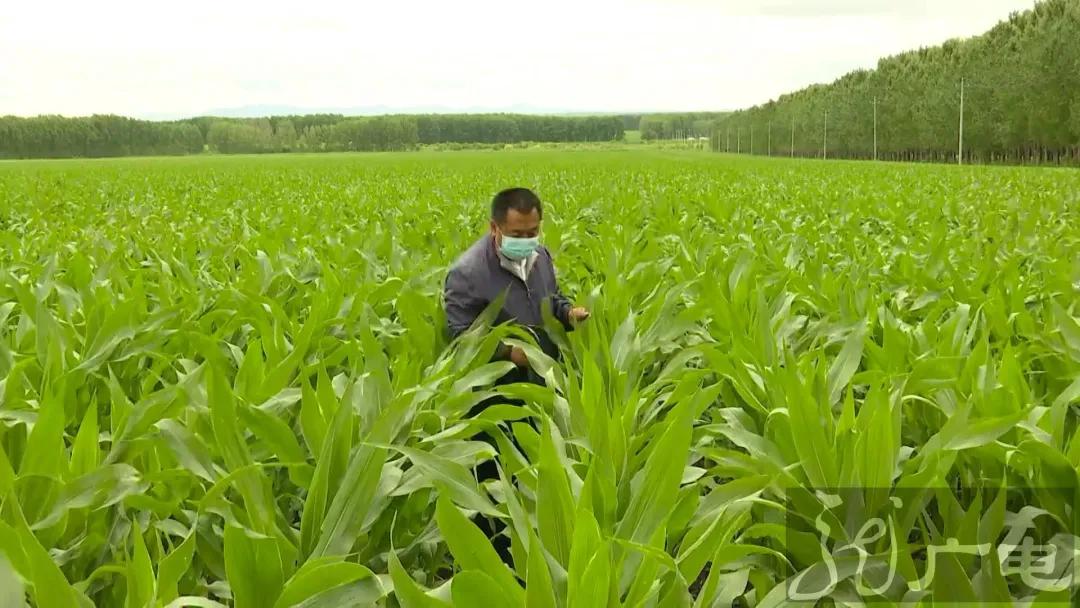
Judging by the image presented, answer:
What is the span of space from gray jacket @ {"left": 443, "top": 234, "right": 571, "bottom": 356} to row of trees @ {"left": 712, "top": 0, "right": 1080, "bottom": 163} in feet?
131

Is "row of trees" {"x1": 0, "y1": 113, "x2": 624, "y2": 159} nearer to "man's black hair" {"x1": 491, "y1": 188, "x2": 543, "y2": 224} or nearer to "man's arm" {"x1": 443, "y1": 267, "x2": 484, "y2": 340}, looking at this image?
"man's arm" {"x1": 443, "y1": 267, "x2": 484, "y2": 340}

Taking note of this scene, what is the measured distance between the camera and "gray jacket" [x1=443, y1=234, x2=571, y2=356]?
11.7ft

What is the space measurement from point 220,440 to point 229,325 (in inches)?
65.5

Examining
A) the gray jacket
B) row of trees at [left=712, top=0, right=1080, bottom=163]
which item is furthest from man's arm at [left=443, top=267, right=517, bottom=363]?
row of trees at [left=712, top=0, right=1080, bottom=163]

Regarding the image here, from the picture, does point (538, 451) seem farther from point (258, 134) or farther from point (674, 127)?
point (674, 127)

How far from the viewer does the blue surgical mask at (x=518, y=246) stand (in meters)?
3.50

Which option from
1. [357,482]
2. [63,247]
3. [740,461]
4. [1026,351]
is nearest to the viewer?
[357,482]

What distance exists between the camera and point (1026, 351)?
2.78 metres

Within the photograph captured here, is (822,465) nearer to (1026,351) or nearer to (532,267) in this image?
(1026,351)

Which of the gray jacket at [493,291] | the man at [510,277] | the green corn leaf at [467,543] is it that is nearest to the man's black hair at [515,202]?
the man at [510,277]

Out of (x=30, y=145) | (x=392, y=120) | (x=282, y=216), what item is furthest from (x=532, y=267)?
(x=392, y=120)

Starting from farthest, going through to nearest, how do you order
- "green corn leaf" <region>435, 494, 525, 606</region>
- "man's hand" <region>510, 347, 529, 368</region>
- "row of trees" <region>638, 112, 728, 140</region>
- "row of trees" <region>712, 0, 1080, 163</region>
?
"row of trees" <region>638, 112, 728, 140</region>, "row of trees" <region>712, 0, 1080, 163</region>, "man's hand" <region>510, 347, 529, 368</region>, "green corn leaf" <region>435, 494, 525, 606</region>

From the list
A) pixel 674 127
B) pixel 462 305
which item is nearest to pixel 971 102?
pixel 462 305

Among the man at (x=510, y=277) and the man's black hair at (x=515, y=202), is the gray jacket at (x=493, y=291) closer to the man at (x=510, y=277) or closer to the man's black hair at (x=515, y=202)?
the man at (x=510, y=277)
